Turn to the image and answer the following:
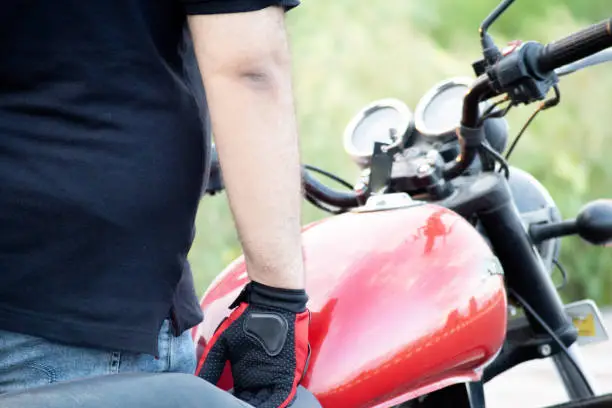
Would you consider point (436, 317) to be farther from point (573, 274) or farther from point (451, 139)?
point (573, 274)

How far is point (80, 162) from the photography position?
4.15 feet

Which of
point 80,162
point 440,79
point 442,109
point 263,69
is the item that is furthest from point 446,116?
point 440,79

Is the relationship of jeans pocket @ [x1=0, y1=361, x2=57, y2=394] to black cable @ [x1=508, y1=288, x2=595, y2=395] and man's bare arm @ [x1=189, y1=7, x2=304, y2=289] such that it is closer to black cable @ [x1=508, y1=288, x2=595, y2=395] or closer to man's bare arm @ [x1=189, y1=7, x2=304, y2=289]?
man's bare arm @ [x1=189, y1=7, x2=304, y2=289]

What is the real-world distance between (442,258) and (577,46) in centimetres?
41

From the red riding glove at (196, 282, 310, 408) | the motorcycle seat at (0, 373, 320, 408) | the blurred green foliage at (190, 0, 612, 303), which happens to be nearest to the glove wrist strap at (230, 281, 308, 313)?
the red riding glove at (196, 282, 310, 408)

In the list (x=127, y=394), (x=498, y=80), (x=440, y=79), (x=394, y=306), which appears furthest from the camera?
(x=440, y=79)

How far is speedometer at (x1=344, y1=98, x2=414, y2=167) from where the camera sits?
224 cm

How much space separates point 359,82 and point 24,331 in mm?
5061

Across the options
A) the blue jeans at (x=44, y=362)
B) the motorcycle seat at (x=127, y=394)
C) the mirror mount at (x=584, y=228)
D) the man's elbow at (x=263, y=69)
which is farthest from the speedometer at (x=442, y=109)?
the motorcycle seat at (x=127, y=394)

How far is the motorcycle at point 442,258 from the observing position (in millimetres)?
1506

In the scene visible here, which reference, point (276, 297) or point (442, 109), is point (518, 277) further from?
point (276, 297)

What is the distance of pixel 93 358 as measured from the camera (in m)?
1.29

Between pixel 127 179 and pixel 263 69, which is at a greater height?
pixel 263 69

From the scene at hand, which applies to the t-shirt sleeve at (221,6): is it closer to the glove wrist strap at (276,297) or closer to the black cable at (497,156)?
the glove wrist strap at (276,297)
